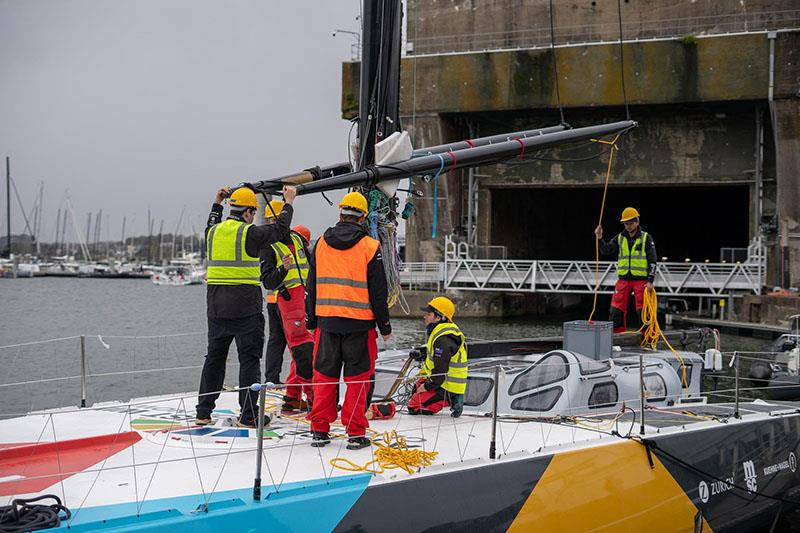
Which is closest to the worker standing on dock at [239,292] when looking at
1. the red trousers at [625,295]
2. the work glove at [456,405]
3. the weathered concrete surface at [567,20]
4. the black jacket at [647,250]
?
the work glove at [456,405]

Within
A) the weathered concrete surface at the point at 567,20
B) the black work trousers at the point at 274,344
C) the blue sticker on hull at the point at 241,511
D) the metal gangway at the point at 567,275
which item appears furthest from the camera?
the weathered concrete surface at the point at 567,20

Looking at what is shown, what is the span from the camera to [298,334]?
6.93 m

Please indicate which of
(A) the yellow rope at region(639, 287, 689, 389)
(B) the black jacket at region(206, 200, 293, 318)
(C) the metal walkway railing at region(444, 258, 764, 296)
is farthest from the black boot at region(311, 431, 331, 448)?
(C) the metal walkway railing at region(444, 258, 764, 296)

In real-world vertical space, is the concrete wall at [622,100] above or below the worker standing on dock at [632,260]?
above

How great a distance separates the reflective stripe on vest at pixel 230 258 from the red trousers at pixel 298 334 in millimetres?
606

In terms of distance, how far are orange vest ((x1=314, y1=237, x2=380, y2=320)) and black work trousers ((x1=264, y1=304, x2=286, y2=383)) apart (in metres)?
1.60

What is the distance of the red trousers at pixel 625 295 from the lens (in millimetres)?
10305

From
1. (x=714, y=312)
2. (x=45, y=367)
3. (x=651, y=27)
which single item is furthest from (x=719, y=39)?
(x=45, y=367)

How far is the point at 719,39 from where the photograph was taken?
28047mm

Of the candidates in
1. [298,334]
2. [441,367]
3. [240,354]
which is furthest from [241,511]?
[441,367]

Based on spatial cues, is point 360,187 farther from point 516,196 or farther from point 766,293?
point 516,196

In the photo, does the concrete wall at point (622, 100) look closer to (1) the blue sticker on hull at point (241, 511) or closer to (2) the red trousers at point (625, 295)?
(2) the red trousers at point (625, 295)

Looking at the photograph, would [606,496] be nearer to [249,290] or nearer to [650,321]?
[249,290]

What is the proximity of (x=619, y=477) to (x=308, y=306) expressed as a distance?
99.8 inches
